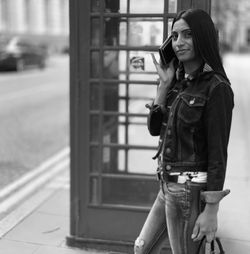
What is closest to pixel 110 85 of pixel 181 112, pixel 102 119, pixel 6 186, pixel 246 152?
pixel 102 119

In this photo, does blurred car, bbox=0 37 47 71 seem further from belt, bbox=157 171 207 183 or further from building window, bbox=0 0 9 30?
belt, bbox=157 171 207 183

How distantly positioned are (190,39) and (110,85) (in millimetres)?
1820

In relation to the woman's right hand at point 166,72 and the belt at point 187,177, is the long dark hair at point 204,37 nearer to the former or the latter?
the woman's right hand at point 166,72

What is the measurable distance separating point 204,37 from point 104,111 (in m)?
1.61

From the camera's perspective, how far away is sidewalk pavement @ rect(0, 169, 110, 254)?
12.5 feet

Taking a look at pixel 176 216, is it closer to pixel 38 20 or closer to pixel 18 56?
pixel 18 56

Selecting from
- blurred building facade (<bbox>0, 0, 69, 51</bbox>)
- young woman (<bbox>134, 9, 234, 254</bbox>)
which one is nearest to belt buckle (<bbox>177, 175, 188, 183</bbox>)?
young woman (<bbox>134, 9, 234, 254</bbox>)

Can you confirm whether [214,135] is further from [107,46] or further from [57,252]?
[57,252]

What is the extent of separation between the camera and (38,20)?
4447 cm

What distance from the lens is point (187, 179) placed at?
234 centimetres

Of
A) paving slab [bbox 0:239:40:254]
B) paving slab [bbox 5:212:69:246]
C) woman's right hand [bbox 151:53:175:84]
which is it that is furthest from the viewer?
paving slab [bbox 5:212:69:246]

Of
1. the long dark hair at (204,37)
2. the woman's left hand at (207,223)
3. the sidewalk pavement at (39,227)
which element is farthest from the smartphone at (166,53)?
the sidewalk pavement at (39,227)

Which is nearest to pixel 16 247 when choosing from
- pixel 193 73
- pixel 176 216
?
pixel 176 216

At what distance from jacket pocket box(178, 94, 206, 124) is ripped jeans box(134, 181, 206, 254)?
12.9 inches
